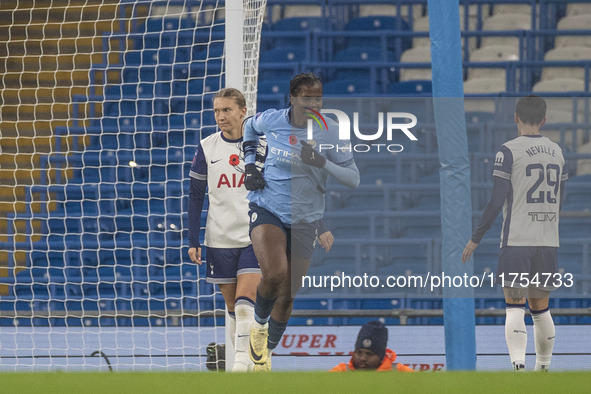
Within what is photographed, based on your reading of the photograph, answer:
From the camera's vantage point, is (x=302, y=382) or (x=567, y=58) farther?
(x=567, y=58)

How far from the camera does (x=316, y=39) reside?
28.0 ft

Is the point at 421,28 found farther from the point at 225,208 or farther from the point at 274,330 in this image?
the point at 274,330

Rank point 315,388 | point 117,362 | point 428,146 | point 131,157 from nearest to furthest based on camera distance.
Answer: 1. point 315,388
2. point 428,146
3. point 117,362
4. point 131,157

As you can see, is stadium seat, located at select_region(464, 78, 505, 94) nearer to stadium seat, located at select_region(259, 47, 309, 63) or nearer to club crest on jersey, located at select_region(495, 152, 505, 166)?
stadium seat, located at select_region(259, 47, 309, 63)

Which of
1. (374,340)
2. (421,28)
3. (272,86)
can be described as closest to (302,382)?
(374,340)

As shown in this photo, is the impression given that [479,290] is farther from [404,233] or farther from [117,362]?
[117,362]

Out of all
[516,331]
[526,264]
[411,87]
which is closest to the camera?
[526,264]

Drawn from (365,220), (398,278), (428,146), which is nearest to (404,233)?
(365,220)

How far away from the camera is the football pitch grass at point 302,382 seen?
89.0 inches

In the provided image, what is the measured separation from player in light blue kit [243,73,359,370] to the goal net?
104cm

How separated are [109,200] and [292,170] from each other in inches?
158

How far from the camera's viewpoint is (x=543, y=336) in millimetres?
4145

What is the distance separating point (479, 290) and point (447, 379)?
148cm

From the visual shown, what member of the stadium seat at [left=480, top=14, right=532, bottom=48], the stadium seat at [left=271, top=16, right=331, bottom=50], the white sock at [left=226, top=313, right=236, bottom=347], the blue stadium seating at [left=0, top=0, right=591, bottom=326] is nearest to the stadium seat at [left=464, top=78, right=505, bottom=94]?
the blue stadium seating at [left=0, top=0, right=591, bottom=326]
